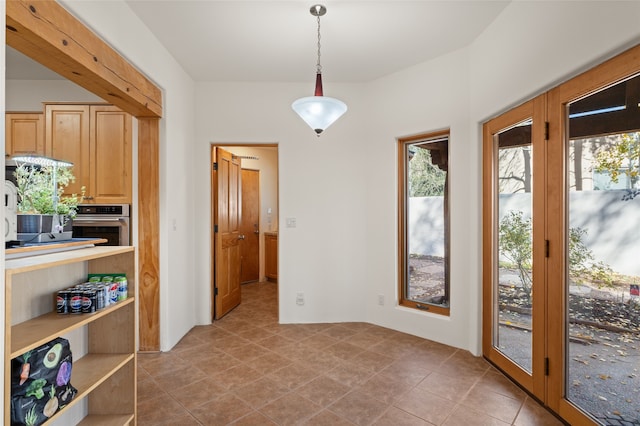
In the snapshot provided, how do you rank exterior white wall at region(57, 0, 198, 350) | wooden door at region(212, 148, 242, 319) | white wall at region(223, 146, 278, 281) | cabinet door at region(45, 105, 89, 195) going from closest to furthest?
exterior white wall at region(57, 0, 198, 350) < cabinet door at region(45, 105, 89, 195) < wooden door at region(212, 148, 242, 319) < white wall at region(223, 146, 278, 281)

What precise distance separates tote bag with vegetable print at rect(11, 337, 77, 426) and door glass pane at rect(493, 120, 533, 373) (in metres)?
2.83

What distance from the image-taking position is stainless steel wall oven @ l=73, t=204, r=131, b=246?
3.11m

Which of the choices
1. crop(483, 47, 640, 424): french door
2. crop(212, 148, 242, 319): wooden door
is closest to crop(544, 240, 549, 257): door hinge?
crop(483, 47, 640, 424): french door

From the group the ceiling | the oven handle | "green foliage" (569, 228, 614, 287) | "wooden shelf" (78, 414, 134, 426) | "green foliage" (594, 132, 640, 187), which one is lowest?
"wooden shelf" (78, 414, 134, 426)

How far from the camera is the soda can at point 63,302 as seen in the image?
60.5 inches

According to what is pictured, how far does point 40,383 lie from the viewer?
4.23ft

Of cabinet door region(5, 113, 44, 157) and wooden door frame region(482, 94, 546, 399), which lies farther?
cabinet door region(5, 113, 44, 157)

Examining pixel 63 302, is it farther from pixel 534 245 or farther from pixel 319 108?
pixel 534 245

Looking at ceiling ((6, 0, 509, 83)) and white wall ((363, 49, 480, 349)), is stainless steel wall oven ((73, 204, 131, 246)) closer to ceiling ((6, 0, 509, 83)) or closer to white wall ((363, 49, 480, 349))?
ceiling ((6, 0, 509, 83))

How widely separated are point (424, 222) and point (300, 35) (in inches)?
88.5

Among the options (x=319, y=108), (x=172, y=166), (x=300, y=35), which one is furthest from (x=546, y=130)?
(x=172, y=166)

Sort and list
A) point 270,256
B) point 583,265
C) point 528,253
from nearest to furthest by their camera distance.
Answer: point 583,265
point 528,253
point 270,256

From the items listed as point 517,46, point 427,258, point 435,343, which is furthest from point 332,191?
point 517,46

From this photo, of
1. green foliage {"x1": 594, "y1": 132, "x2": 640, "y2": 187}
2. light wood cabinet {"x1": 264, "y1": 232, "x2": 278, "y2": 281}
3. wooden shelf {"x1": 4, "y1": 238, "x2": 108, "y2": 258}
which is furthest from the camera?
light wood cabinet {"x1": 264, "y1": 232, "x2": 278, "y2": 281}
